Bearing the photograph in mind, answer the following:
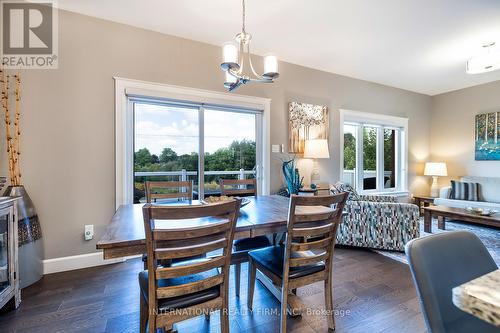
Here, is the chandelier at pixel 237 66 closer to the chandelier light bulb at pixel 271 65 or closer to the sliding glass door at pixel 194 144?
the chandelier light bulb at pixel 271 65

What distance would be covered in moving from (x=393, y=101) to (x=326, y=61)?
7.27 feet

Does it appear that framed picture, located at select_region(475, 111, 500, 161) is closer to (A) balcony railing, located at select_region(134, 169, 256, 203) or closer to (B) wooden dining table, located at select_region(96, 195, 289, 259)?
(A) balcony railing, located at select_region(134, 169, 256, 203)

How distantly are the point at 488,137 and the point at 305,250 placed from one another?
5494 mm

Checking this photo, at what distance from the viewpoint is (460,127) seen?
5.03 meters

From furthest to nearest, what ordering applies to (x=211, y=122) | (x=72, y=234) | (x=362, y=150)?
(x=362, y=150) < (x=211, y=122) < (x=72, y=234)

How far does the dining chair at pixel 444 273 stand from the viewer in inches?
28.1

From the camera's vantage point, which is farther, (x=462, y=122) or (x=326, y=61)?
(x=462, y=122)

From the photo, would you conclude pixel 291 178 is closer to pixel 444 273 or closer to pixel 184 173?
pixel 184 173

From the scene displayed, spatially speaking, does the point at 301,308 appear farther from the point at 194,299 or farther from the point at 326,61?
the point at 326,61

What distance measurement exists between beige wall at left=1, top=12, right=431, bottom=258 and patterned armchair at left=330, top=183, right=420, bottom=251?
268cm

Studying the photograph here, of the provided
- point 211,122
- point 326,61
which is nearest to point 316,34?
point 326,61

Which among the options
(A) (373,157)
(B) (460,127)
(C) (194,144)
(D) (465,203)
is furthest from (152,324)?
(B) (460,127)

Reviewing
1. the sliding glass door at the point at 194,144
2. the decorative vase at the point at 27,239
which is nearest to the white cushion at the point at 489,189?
the sliding glass door at the point at 194,144

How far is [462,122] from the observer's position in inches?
197
